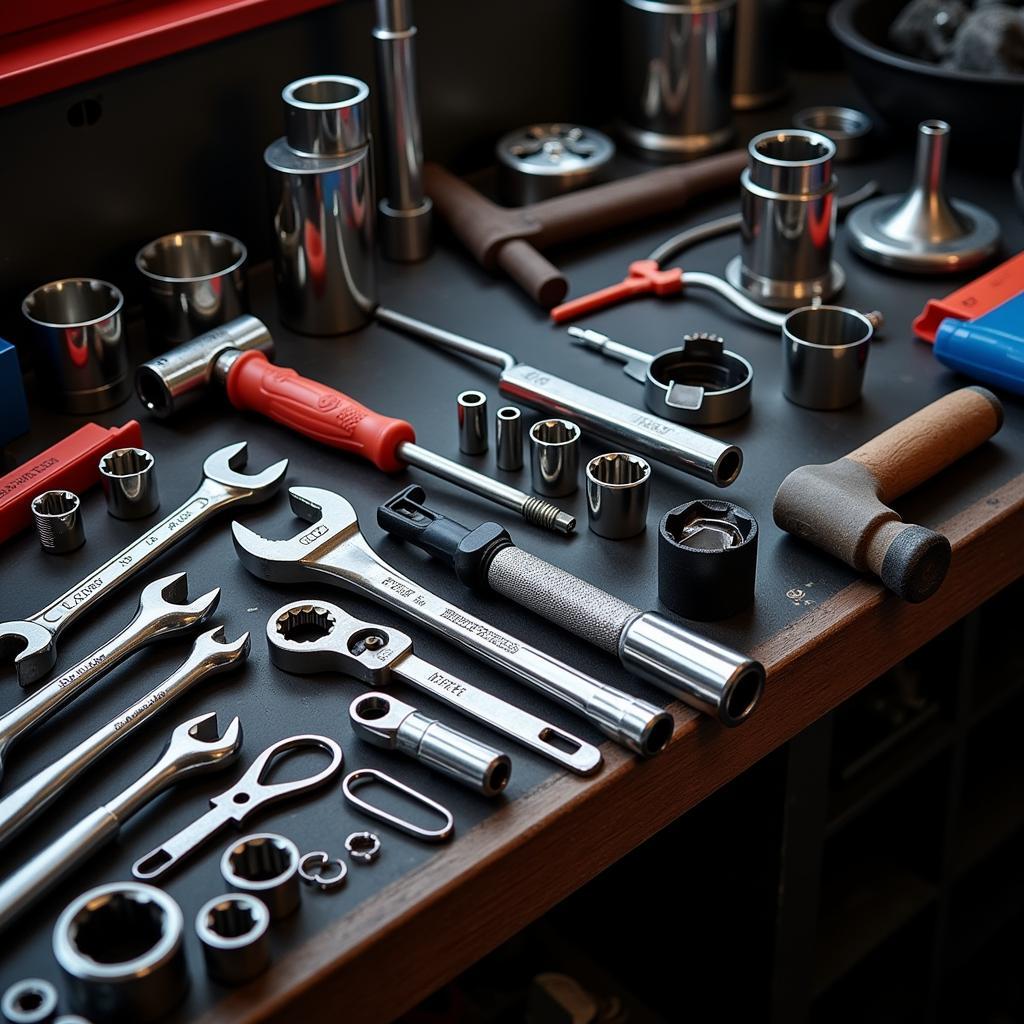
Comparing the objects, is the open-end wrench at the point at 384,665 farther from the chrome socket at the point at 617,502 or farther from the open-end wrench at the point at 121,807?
the chrome socket at the point at 617,502

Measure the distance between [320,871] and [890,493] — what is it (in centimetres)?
49

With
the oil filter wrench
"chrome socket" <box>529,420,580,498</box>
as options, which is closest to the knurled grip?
the oil filter wrench

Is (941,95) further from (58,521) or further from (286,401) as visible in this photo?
(58,521)

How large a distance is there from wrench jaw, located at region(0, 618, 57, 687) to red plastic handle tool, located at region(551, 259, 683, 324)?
56 centimetres

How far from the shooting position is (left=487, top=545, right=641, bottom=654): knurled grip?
922mm

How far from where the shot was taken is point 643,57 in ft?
5.18

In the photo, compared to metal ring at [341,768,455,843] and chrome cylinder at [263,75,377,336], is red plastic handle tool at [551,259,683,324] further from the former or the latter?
metal ring at [341,768,455,843]

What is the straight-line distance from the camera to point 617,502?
104cm

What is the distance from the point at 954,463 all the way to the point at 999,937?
0.81 meters

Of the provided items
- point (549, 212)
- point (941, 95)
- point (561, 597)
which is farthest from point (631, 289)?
point (561, 597)

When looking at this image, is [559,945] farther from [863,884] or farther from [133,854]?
[133,854]

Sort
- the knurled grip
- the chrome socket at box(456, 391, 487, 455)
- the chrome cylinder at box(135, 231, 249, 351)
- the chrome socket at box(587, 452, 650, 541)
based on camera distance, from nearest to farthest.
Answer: the knurled grip
the chrome socket at box(587, 452, 650, 541)
the chrome socket at box(456, 391, 487, 455)
the chrome cylinder at box(135, 231, 249, 351)

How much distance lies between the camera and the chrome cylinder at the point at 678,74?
5.05 ft

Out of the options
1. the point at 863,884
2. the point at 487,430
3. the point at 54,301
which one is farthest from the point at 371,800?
the point at 863,884
